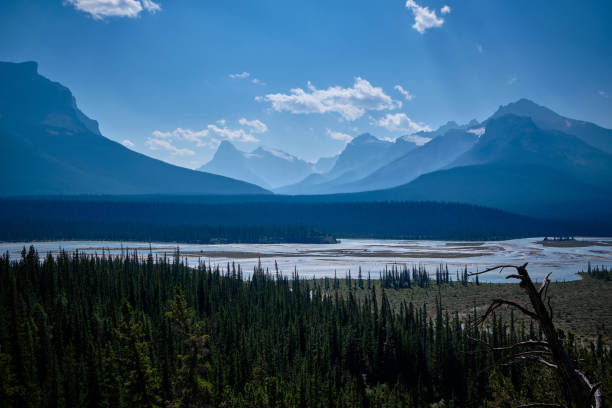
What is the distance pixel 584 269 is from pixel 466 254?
156ft

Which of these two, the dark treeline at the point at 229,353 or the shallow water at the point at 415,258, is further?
the shallow water at the point at 415,258

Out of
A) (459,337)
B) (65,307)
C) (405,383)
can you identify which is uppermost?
(65,307)

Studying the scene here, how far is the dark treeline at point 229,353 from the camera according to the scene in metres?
36.6

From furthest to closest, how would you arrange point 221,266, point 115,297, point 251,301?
1. point 221,266
2. point 251,301
3. point 115,297

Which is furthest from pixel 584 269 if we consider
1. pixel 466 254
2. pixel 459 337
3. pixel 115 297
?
pixel 115 297

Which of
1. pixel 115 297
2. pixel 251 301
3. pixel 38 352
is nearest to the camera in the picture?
pixel 38 352

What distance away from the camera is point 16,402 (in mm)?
→ 39188

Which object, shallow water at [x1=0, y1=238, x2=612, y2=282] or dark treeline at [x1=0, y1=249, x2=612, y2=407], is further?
shallow water at [x1=0, y1=238, x2=612, y2=282]

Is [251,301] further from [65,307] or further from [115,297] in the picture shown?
[65,307]

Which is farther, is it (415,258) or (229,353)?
(415,258)

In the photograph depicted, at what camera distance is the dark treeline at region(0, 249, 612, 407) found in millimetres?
36619

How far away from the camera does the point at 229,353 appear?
59688 millimetres

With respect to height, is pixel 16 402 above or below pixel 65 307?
below

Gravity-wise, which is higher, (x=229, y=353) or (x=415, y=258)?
(x=415, y=258)
